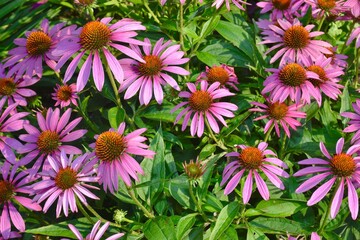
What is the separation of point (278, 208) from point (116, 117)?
0.74 metres

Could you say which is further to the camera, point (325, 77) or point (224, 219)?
point (325, 77)

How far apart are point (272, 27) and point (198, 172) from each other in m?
0.91

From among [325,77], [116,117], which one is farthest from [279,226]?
[116,117]

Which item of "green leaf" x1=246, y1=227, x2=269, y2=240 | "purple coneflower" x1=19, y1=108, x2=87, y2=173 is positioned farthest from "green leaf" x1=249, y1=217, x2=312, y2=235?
"purple coneflower" x1=19, y1=108, x2=87, y2=173

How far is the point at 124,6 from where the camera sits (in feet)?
8.23

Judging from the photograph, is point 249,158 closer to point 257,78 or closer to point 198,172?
point 198,172

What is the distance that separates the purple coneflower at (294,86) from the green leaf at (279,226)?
46cm

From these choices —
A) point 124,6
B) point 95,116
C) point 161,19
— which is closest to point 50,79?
point 95,116

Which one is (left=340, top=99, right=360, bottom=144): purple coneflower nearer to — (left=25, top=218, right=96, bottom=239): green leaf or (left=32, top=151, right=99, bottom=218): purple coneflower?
(left=32, top=151, right=99, bottom=218): purple coneflower

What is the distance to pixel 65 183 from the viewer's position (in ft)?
5.32

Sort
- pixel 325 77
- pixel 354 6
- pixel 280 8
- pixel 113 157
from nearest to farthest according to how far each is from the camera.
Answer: pixel 113 157 → pixel 325 77 → pixel 354 6 → pixel 280 8

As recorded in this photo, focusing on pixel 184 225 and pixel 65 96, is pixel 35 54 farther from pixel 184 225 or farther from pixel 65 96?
pixel 184 225

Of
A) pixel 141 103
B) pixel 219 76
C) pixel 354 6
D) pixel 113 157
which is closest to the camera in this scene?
pixel 113 157

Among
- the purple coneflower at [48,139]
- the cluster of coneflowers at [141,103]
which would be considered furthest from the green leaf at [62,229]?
the purple coneflower at [48,139]
